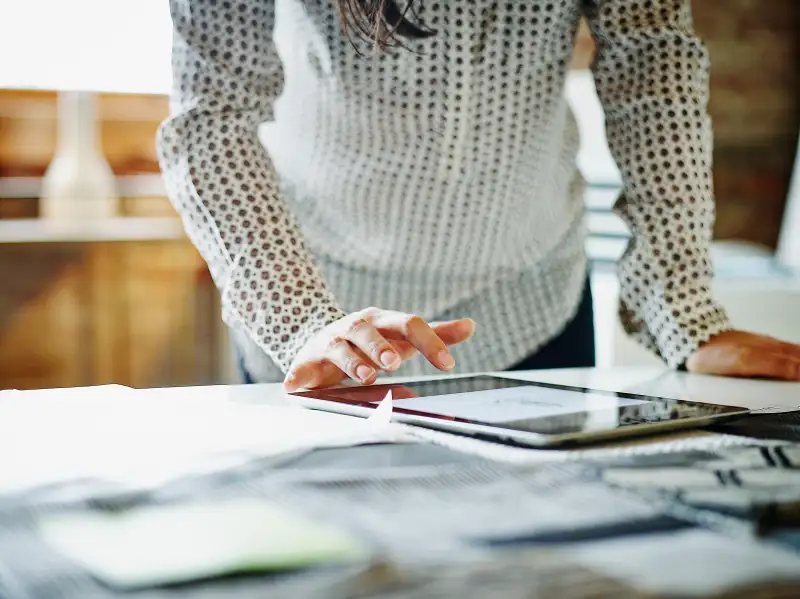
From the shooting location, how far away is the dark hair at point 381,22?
1036 millimetres

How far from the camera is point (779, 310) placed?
2.15m

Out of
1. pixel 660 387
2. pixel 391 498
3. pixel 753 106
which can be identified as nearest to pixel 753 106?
pixel 753 106

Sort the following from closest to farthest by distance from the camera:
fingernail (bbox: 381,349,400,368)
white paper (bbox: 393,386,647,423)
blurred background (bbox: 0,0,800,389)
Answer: white paper (bbox: 393,386,647,423) < fingernail (bbox: 381,349,400,368) < blurred background (bbox: 0,0,800,389)

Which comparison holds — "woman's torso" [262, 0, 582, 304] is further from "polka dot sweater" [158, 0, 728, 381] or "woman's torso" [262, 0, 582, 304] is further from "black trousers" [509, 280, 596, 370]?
"black trousers" [509, 280, 596, 370]

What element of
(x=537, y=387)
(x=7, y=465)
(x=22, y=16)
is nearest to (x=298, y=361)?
(x=537, y=387)

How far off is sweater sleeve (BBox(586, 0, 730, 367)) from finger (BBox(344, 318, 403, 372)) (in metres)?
0.37

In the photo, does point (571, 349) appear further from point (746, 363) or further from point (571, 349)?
point (746, 363)

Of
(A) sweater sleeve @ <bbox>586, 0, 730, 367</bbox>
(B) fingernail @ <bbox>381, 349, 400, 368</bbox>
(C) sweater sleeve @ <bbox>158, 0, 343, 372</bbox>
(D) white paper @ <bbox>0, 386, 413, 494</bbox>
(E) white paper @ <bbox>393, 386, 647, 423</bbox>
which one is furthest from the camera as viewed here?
(A) sweater sleeve @ <bbox>586, 0, 730, 367</bbox>

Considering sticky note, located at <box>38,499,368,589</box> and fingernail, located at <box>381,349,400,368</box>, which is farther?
fingernail, located at <box>381,349,400,368</box>

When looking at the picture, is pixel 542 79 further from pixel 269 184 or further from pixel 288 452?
pixel 288 452

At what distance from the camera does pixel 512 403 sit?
0.79m

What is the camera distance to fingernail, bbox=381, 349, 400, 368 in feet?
2.78

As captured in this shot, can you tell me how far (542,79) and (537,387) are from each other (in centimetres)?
44

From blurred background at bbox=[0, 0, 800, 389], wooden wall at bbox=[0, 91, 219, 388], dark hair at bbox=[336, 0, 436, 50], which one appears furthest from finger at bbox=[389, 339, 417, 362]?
wooden wall at bbox=[0, 91, 219, 388]
